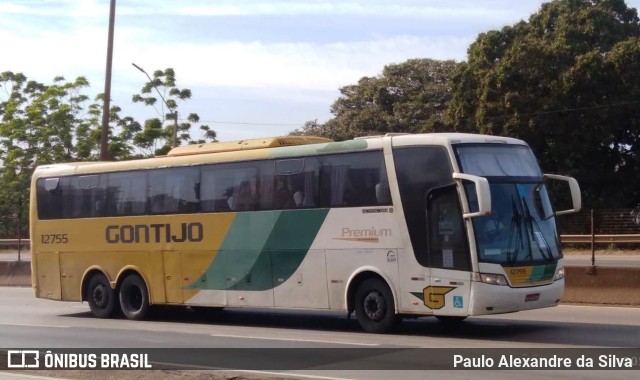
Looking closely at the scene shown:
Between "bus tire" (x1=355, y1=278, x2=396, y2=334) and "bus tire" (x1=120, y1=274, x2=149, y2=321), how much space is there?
578 cm

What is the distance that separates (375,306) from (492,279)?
7.81 feet

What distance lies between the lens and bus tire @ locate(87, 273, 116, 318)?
19406mm

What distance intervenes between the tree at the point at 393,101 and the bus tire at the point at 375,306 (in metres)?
35.5

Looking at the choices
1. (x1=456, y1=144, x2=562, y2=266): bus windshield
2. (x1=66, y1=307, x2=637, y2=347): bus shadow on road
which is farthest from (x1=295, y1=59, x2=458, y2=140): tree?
(x1=456, y1=144, x2=562, y2=266): bus windshield

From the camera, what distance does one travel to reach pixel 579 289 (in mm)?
19375

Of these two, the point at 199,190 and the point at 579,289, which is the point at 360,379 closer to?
the point at 199,190

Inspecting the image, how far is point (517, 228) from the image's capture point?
13.9 m

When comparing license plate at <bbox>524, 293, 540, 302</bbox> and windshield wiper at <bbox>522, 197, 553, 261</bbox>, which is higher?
windshield wiper at <bbox>522, 197, 553, 261</bbox>

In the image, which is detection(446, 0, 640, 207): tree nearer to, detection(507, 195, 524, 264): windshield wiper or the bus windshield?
the bus windshield

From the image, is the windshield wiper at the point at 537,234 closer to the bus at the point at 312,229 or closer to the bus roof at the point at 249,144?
the bus at the point at 312,229

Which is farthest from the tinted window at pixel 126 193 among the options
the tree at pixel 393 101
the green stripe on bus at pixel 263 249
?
the tree at pixel 393 101

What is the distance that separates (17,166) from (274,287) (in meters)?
44.6

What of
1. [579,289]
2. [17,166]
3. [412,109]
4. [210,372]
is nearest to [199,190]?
[210,372]

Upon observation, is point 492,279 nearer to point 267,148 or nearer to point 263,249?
point 263,249
